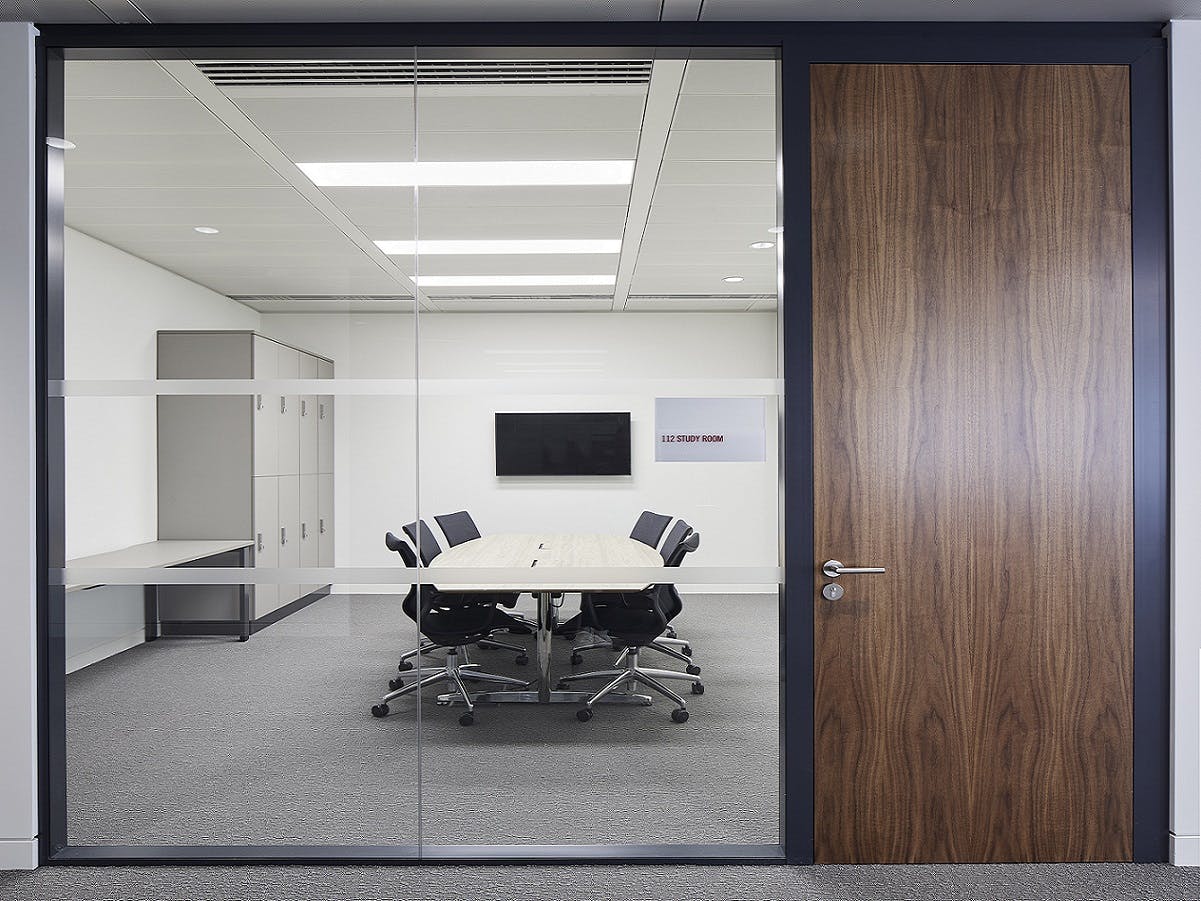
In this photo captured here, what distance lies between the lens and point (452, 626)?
2.02 metres

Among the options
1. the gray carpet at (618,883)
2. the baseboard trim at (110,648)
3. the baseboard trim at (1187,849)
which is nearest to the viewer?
the gray carpet at (618,883)

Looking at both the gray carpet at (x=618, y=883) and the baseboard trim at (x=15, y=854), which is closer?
the gray carpet at (x=618, y=883)

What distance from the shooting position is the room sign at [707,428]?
2053 millimetres

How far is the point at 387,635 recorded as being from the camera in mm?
2080

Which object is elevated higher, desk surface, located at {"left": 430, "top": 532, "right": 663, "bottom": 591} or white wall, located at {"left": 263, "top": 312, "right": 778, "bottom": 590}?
white wall, located at {"left": 263, "top": 312, "right": 778, "bottom": 590}

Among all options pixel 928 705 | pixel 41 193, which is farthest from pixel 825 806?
pixel 41 193

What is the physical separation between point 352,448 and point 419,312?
46 centimetres

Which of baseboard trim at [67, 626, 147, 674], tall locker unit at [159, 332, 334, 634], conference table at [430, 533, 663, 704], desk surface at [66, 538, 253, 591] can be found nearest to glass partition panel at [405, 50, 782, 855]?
conference table at [430, 533, 663, 704]

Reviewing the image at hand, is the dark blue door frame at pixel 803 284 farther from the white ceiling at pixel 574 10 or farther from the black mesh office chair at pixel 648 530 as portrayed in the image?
the black mesh office chair at pixel 648 530

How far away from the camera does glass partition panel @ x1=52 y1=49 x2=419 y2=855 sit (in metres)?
2.04

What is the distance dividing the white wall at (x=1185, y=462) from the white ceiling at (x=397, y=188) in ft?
3.88

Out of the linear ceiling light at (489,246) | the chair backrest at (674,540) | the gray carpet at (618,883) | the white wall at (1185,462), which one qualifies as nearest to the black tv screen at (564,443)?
the chair backrest at (674,540)

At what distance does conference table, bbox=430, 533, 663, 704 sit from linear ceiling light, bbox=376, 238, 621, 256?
865 millimetres

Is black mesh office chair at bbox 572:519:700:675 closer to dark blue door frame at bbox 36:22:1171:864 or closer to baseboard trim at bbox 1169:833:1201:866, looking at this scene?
dark blue door frame at bbox 36:22:1171:864
